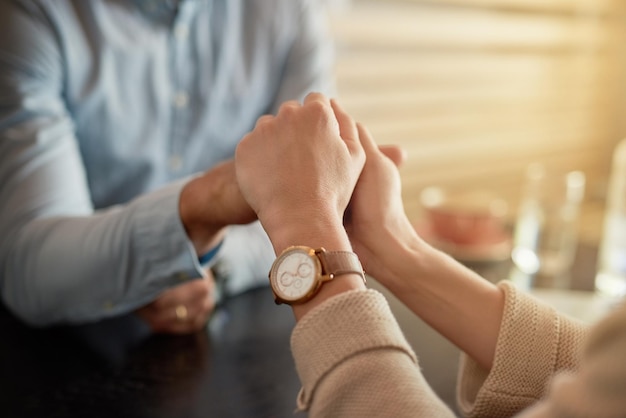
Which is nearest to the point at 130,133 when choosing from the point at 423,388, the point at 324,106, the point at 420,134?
the point at 324,106

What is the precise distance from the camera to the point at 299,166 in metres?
0.61

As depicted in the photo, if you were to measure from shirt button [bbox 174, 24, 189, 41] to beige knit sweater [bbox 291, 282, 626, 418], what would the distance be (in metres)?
0.69

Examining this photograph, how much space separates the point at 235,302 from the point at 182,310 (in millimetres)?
146

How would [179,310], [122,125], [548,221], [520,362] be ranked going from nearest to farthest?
[520,362] < [179,310] < [122,125] < [548,221]

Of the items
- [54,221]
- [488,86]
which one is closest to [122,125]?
[54,221]

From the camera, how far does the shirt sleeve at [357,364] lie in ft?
1.48

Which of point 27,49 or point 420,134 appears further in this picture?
point 420,134

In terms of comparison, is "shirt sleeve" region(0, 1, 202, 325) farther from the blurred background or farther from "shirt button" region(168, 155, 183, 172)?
the blurred background

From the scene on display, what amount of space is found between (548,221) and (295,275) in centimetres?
95

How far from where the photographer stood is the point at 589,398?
354 mm

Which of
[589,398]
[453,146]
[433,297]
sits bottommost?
[453,146]

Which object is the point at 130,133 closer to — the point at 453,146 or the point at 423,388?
the point at 423,388

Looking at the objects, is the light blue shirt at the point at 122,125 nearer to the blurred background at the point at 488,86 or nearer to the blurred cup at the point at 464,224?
the blurred cup at the point at 464,224

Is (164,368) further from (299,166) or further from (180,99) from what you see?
(180,99)
